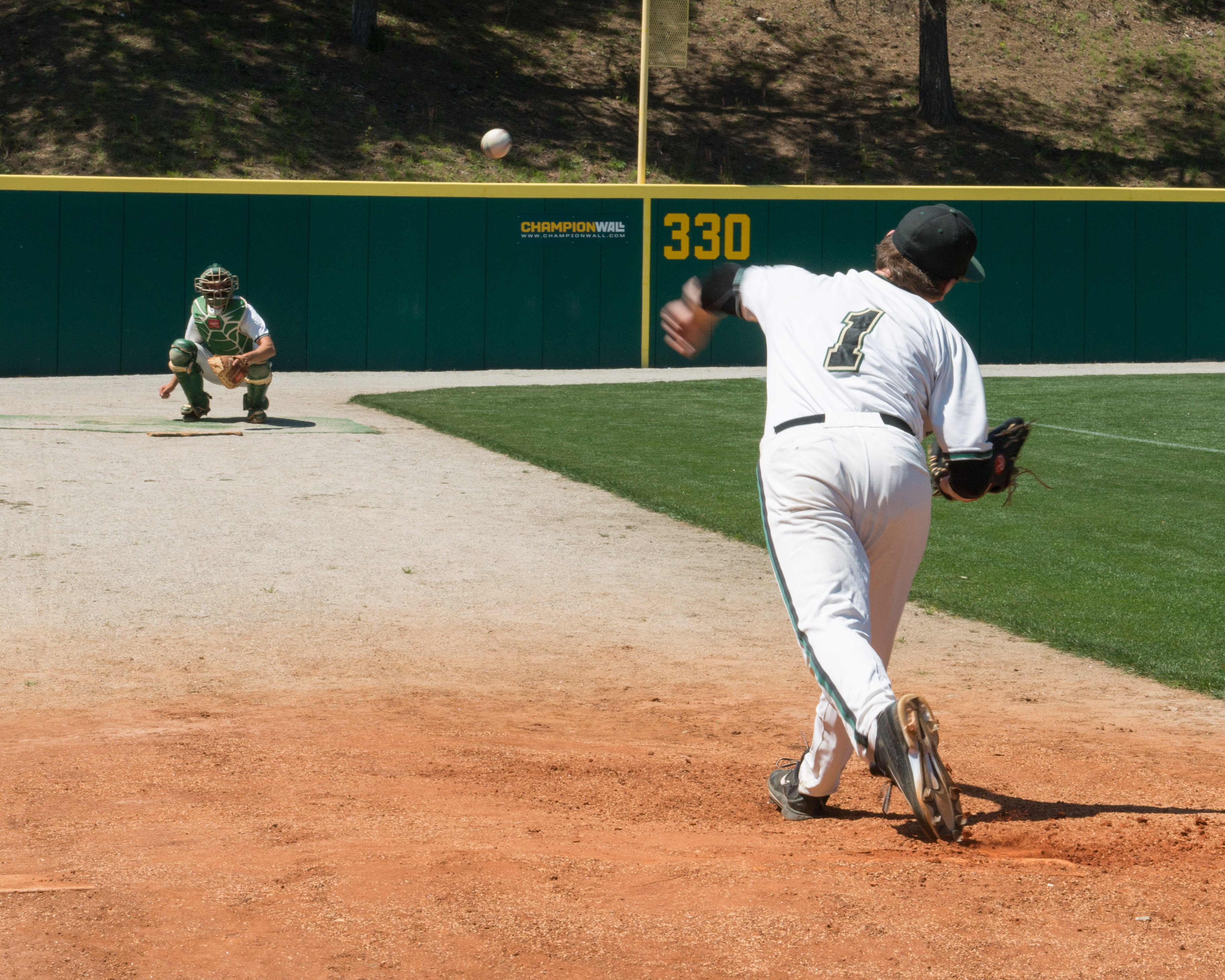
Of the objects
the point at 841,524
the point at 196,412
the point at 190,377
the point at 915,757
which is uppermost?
the point at 190,377

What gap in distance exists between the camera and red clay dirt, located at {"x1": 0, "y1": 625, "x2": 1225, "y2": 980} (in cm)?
304

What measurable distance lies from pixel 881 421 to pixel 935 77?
32542 mm

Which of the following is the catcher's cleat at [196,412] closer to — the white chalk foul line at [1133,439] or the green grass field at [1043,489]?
the green grass field at [1043,489]

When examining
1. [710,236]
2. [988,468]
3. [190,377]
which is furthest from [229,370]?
[710,236]

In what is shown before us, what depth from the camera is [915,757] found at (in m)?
3.48

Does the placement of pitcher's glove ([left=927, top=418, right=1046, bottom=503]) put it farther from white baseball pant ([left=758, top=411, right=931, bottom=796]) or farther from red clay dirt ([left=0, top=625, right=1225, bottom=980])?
A: red clay dirt ([left=0, top=625, right=1225, bottom=980])

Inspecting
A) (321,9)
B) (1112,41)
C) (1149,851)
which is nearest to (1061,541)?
(1149,851)

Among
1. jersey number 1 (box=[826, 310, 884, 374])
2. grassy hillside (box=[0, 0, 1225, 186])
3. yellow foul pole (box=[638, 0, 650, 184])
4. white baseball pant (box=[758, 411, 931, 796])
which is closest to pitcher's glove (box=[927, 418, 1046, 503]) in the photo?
white baseball pant (box=[758, 411, 931, 796])

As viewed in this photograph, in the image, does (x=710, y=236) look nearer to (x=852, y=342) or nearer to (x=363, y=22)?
(x=363, y=22)

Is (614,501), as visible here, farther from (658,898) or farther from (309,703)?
(658,898)

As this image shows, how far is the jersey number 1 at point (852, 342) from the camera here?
378cm

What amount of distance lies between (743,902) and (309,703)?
2589mm

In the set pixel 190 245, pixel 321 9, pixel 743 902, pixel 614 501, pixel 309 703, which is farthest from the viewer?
pixel 321 9

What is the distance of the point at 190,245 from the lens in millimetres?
20422
